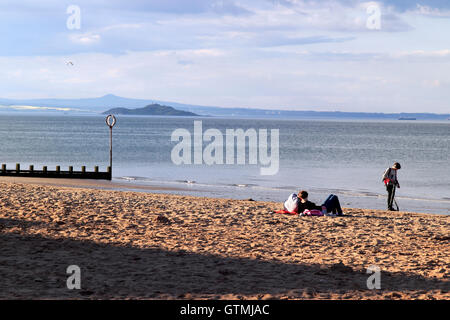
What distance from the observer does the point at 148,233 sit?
1330cm

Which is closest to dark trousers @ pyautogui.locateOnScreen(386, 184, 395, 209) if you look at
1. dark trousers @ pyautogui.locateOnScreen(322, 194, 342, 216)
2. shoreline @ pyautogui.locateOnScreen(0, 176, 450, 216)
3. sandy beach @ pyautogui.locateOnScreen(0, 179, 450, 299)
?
sandy beach @ pyautogui.locateOnScreen(0, 179, 450, 299)

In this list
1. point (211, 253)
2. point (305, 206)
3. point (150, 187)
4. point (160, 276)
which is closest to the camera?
point (160, 276)

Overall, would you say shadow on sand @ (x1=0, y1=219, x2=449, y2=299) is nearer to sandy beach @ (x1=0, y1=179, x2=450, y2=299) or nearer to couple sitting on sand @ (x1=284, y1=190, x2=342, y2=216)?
sandy beach @ (x1=0, y1=179, x2=450, y2=299)

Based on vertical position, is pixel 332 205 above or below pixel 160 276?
above

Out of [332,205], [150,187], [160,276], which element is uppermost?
[332,205]

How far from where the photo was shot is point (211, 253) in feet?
36.8

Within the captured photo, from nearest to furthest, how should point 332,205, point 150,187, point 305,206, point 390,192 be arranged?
point 305,206
point 332,205
point 390,192
point 150,187

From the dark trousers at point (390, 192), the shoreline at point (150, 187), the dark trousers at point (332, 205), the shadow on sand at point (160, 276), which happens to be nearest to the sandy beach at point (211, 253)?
the shadow on sand at point (160, 276)

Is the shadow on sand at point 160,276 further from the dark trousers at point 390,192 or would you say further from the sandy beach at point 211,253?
the dark trousers at point 390,192

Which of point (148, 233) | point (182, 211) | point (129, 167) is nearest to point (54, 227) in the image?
point (148, 233)

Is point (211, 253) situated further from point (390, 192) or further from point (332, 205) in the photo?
point (390, 192)

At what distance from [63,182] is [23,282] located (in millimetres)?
25739

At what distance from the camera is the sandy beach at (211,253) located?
8648mm

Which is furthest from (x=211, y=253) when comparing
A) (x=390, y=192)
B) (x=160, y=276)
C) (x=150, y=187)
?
(x=150, y=187)
